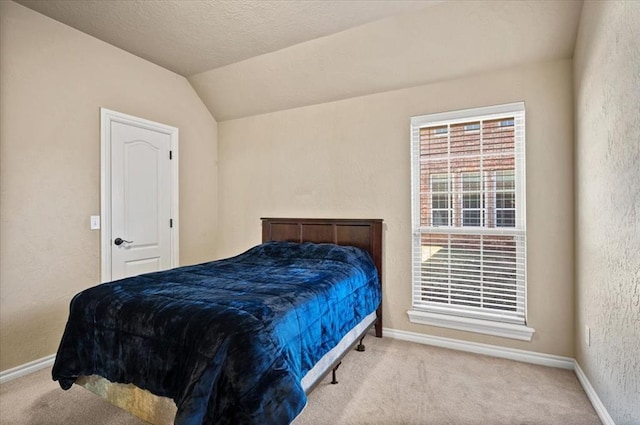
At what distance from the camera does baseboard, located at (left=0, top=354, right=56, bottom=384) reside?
242cm

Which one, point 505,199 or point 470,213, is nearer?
point 505,199

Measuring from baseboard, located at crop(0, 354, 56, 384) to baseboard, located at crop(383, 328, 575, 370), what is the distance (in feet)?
9.60

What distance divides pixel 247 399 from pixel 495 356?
7.61 ft

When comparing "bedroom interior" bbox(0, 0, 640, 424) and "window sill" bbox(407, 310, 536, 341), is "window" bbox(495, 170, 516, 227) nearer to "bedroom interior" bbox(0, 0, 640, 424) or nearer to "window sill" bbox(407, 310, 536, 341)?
"bedroom interior" bbox(0, 0, 640, 424)

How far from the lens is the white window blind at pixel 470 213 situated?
2758mm

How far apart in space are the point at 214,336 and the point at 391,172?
2.33m

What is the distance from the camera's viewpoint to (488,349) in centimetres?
281

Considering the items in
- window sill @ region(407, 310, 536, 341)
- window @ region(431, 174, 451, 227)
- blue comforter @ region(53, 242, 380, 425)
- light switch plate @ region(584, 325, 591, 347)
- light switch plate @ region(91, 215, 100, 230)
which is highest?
window @ region(431, 174, 451, 227)

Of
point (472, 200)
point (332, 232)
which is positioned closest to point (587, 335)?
point (472, 200)

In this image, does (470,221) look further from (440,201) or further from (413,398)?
(413,398)

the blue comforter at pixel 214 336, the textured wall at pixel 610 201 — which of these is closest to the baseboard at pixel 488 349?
the textured wall at pixel 610 201

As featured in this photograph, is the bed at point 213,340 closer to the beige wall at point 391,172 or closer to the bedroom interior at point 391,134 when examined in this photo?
the bedroom interior at point 391,134

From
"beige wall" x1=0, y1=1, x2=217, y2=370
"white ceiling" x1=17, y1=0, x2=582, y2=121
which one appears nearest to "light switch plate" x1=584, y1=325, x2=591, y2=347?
"white ceiling" x1=17, y1=0, x2=582, y2=121

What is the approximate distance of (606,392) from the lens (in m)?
1.87
